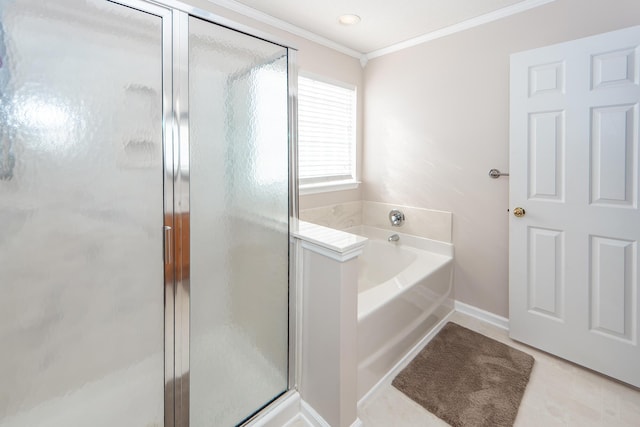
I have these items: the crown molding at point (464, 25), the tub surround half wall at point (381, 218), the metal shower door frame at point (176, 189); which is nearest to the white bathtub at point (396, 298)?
the tub surround half wall at point (381, 218)

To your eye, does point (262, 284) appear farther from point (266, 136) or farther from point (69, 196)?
point (69, 196)

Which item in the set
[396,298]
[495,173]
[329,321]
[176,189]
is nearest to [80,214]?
[176,189]

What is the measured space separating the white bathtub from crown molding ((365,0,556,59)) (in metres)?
1.71

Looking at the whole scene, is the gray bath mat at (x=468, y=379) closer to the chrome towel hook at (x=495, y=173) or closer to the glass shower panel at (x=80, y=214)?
the chrome towel hook at (x=495, y=173)

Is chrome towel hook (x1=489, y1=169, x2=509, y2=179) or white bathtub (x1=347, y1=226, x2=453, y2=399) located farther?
chrome towel hook (x1=489, y1=169, x2=509, y2=179)

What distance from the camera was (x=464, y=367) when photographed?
6.02ft

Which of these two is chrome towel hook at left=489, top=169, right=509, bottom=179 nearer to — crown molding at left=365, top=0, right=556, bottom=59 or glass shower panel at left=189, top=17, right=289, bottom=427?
crown molding at left=365, top=0, right=556, bottom=59

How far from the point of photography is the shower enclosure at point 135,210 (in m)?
0.81

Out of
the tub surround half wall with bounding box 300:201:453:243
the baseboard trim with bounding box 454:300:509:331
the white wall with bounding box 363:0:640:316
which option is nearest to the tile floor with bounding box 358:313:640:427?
the baseboard trim with bounding box 454:300:509:331

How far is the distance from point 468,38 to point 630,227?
1676mm

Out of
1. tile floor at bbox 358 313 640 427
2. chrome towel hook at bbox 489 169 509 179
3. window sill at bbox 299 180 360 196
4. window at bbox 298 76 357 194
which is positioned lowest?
tile floor at bbox 358 313 640 427

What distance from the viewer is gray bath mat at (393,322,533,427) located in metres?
1.50

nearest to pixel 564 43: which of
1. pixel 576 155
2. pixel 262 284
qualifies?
pixel 576 155

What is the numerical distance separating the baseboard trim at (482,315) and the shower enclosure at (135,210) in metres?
1.86
